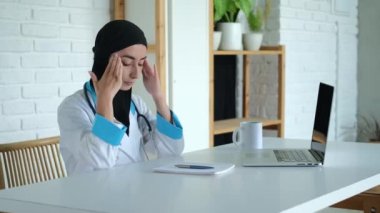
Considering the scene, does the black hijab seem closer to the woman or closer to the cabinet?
the woman

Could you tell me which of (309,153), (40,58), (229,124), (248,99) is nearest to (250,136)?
(309,153)

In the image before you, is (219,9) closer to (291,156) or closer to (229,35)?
(229,35)

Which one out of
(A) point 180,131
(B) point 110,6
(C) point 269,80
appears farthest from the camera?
(C) point 269,80

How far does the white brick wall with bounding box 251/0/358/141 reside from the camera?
3.95 metres

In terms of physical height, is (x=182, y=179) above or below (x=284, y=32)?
below

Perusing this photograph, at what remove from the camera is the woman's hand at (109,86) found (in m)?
1.70

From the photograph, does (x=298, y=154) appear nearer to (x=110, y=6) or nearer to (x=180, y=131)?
(x=180, y=131)

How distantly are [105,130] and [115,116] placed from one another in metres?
0.28

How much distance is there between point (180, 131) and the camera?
6.59 feet

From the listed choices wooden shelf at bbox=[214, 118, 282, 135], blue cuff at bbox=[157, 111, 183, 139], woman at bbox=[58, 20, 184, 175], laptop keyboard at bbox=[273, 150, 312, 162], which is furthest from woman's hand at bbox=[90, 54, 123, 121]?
wooden shelf at bbox=[214, 118, 282, 135]

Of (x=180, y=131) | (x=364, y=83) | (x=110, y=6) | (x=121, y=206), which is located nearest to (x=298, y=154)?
(x=180, y=131)

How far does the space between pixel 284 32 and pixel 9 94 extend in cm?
206

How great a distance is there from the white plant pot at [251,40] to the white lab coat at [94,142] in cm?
154

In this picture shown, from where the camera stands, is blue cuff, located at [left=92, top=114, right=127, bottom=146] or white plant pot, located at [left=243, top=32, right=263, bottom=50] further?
white plant pot, located at [left=243, top=32, right=263, bottom=50]
